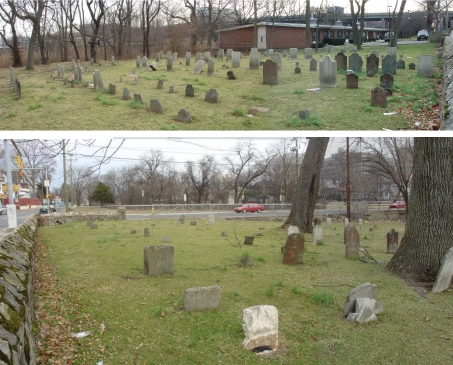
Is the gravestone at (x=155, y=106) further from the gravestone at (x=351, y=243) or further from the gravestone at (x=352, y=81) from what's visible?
the gravestone at (x=351, y=243)

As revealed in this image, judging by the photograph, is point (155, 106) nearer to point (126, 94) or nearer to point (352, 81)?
point (126, 94)

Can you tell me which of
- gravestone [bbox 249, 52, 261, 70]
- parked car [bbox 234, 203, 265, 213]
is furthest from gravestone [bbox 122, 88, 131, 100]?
parked car [bbox 234, 203, 265, 213]

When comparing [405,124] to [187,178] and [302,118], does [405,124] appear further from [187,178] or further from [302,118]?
[187,178]

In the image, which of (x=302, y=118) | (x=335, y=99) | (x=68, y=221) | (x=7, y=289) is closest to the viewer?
(x=7, y=289)

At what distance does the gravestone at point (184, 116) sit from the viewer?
6220 millimetres

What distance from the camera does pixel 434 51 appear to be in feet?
38.5

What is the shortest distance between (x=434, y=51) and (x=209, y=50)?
277 inches

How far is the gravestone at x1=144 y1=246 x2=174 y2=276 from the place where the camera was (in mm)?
7188

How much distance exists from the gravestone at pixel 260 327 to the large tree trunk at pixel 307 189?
9.19 meters

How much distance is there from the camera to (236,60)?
10250mm

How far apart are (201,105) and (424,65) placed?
6.75 m

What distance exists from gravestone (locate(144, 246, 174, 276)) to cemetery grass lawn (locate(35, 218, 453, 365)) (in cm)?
18

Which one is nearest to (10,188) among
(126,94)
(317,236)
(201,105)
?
(126,94)

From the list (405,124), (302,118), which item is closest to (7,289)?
(302,118)
